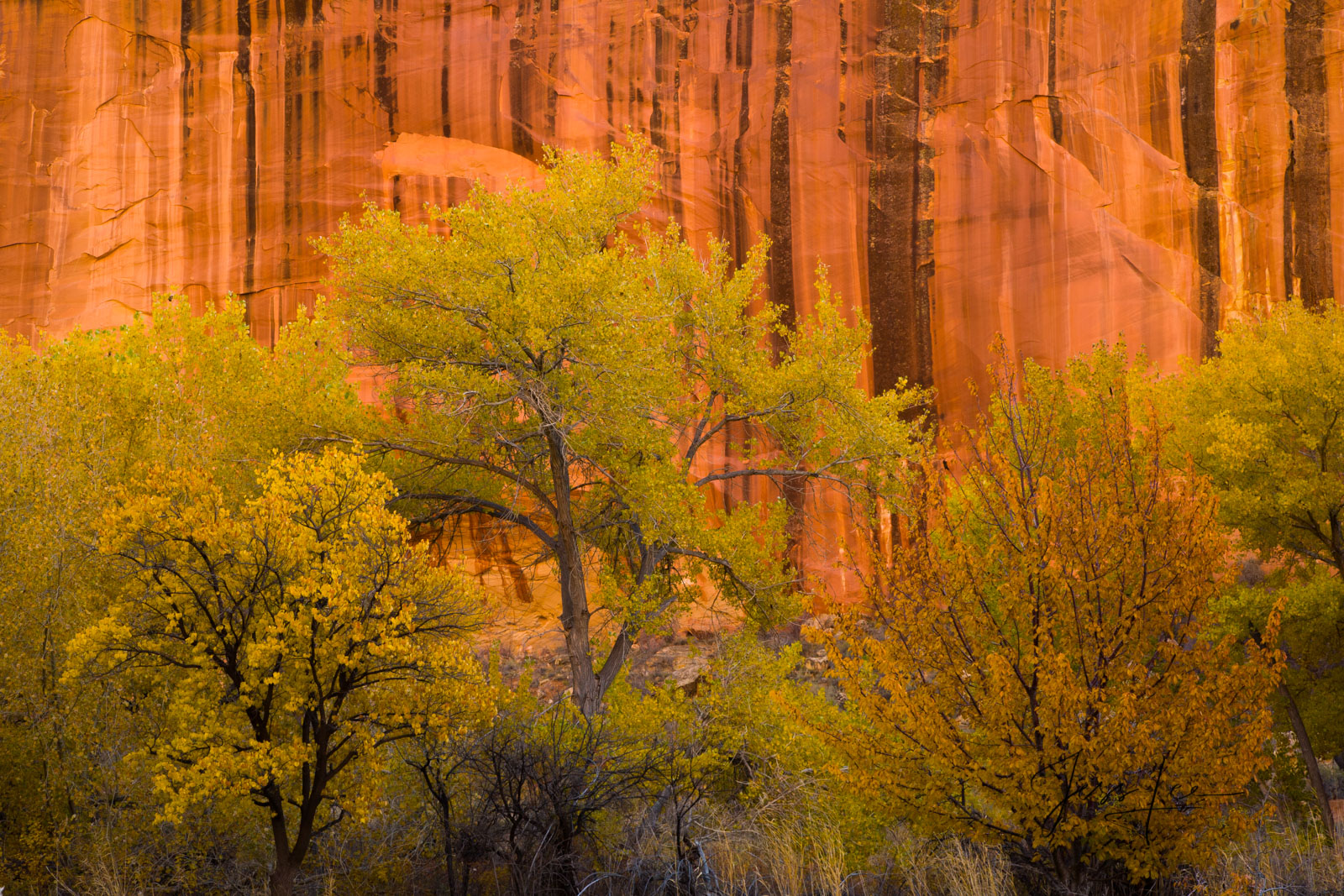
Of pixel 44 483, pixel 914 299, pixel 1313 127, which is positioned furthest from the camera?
pixel 914 299

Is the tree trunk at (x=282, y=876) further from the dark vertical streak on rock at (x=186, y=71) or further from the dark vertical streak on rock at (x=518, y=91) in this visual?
the dark vertical streak on rock at (x=186, y=71)

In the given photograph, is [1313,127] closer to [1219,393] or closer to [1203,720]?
[1219,393]

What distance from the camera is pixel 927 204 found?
30.0m

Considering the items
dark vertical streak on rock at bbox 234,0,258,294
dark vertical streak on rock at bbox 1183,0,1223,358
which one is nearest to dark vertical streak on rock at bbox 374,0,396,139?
dark vertical streak on rock at bbox 234,0,258,294

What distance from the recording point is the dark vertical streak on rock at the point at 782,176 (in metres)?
30.2

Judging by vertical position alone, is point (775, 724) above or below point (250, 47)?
below

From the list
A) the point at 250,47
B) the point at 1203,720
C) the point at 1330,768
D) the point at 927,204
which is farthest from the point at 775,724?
the point at 250,47

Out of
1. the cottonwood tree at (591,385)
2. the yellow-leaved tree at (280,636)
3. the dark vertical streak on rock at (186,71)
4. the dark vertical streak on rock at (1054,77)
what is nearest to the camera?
the yellow-leaved tree at (280,636)

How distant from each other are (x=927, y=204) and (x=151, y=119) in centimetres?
2481

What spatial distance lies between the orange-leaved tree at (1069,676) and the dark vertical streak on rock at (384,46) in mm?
28972

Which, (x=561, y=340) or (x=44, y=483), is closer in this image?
(x=44, y=483)

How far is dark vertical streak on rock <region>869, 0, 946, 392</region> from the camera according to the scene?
2947 centimetres

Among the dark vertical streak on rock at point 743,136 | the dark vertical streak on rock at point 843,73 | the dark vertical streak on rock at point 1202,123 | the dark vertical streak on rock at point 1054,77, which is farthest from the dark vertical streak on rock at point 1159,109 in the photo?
the dark vertical streak on rock at point 743,136

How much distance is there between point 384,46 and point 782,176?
13367 millimetres
